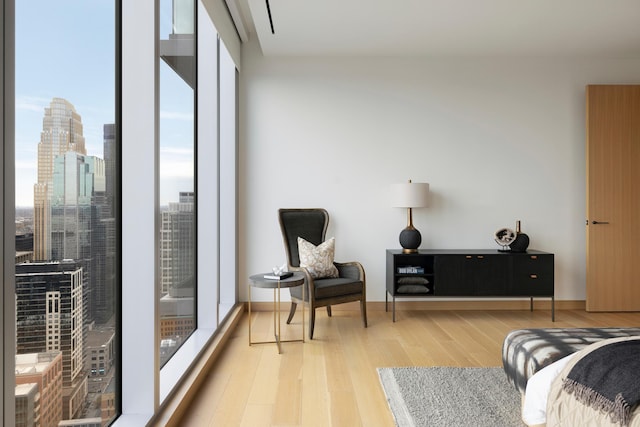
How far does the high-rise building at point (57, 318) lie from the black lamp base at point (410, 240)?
11.3ft

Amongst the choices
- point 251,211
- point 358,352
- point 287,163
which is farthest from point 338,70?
point 358,352

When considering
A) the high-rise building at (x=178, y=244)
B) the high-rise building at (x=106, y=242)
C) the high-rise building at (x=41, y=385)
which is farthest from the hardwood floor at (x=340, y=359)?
the high-rise building at (x=41, y=385)

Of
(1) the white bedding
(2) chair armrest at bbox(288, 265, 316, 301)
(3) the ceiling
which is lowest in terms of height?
(1) the white bedding

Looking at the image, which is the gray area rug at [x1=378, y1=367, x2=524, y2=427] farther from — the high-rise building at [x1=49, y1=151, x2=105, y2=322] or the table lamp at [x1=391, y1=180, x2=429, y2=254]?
the table lamp at [x1=391, y1=180, x2=429, y2=254]

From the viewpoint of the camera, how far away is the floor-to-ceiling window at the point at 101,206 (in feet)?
4.96

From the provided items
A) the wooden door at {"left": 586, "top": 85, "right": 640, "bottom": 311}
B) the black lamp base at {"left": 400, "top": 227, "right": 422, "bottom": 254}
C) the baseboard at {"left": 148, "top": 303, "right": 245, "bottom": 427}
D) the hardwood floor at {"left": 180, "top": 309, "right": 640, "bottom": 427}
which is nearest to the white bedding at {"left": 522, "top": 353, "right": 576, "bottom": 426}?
the hardwood floor at {"left": 180, "top": 309, "right": 640, "bottom": 427}

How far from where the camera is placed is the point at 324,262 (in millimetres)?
4488

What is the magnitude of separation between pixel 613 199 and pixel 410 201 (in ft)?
7.07

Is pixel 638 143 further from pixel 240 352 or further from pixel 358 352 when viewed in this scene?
pixel 240 352

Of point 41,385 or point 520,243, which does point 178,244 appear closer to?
point 41,385

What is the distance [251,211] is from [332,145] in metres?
1.09

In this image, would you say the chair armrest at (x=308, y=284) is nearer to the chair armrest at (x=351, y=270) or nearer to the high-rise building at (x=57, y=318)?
the chair armrest at (x=351, y=270)

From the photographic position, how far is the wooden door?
5023mm

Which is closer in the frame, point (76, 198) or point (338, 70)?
point (76, 198)
